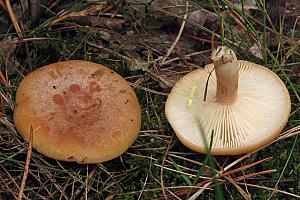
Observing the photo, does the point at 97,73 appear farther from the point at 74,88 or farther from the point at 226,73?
the point at 226,73

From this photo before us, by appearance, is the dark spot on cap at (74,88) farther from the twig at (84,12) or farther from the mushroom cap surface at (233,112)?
the twig at (84,12)

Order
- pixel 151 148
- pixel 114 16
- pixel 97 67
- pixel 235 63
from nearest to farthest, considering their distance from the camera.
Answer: pixel 235 63, pixel 151 148, pixel 97 67, pixel 114 16

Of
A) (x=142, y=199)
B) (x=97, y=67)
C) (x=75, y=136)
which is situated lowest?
(x=142, y=199)

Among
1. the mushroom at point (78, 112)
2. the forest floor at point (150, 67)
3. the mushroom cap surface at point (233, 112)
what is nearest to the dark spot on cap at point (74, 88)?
the mushroom at point (78, 112)

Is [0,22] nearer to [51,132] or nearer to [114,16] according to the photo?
[114,16]

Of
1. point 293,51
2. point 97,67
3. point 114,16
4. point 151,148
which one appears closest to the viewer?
point 151,148

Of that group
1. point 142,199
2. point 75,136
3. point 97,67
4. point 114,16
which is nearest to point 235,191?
point 142,199

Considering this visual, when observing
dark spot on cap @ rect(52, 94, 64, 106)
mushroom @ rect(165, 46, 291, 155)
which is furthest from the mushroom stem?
dark spot on cap @ rect(52, 94, 64, 106)
